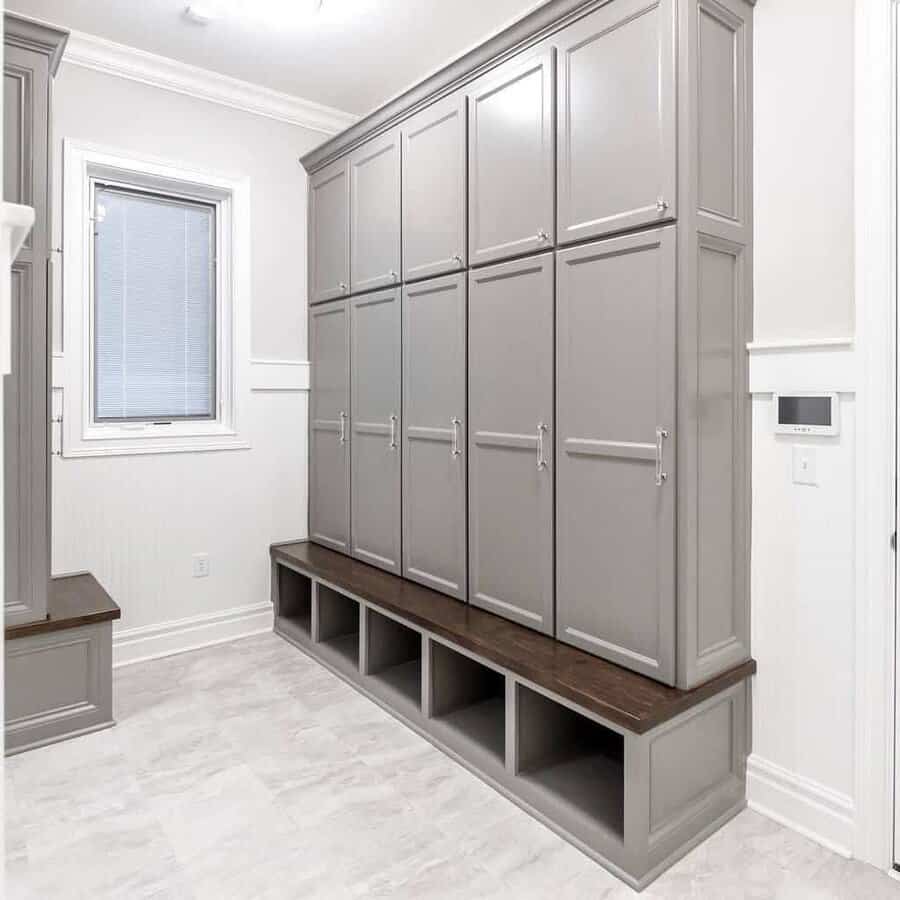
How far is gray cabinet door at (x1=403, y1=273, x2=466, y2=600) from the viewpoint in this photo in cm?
280

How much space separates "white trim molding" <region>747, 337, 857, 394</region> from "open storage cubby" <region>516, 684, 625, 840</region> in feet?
3.98

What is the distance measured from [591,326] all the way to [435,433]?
0.92 metres

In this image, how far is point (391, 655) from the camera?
306 cm

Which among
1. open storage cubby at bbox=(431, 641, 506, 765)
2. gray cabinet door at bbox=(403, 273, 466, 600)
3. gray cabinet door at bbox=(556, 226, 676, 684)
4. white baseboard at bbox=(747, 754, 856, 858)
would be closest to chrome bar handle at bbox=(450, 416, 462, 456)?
gray cabinet door at bbox=(403, 273, 466, 600)

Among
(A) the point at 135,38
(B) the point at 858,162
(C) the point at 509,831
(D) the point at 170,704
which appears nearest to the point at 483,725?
(C) the point at 509,831

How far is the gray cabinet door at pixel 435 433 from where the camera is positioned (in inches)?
110

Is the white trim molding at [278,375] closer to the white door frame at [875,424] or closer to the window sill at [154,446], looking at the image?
the window sill at [154,446]

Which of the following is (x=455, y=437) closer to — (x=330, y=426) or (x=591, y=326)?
(x=591, y=326)

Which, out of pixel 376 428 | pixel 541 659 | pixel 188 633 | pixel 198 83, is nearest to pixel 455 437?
pixel 376 428

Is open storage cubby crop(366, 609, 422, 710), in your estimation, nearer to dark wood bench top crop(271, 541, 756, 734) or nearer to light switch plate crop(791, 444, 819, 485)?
dark wood bench top crop(271, 541, 756, 734)

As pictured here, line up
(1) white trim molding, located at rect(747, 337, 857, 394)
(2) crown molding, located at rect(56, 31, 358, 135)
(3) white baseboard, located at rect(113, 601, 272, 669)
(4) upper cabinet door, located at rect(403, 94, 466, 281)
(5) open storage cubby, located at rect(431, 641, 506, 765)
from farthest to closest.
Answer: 1. (3) white baseboard, located at rect(113, 601, 272, 669)
2. (2) crown molding, located at rect(56, 31, 358, 135)
3. (4) upper cabinet door, located at rect(403, 94, 466, 281)
4. (5) open storage cubby, located at rect(431, 641, 506, 765)
5. (1) white trim molding, located at rect(747, 337, 857, 394)

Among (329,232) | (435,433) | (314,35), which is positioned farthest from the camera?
(329,232)

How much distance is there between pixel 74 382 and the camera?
3.12 meters

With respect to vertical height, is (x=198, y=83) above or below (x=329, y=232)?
above
